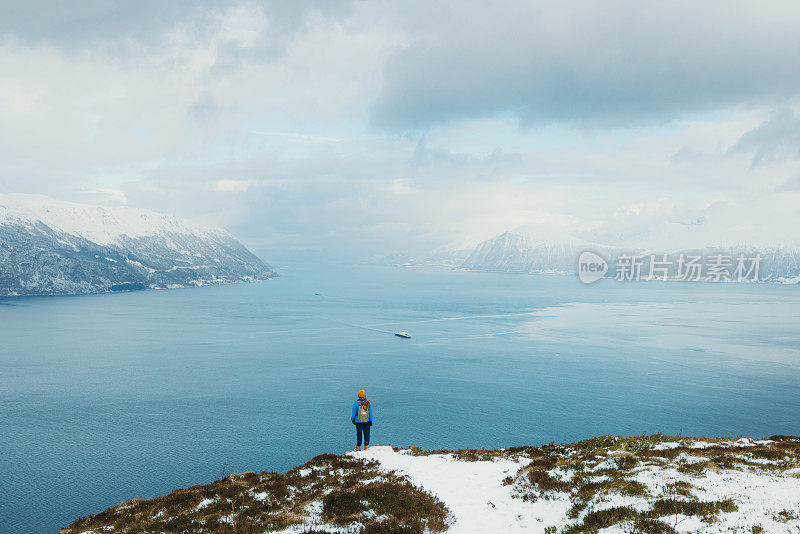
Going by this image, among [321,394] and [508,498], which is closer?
[508,498]

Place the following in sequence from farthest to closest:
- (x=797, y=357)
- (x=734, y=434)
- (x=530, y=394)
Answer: (x=797, y=357) → (x=530, y=394) → (x=734, y=434)

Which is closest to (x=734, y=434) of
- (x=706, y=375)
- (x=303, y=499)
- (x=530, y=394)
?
(x=530, y=394)

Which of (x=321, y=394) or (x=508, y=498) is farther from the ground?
(x=508, y=498)

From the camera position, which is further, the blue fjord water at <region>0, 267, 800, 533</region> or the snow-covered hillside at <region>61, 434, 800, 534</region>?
the blue fjord water at <region>0, 267, 800, 533</region>

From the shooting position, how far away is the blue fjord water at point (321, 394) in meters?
56.0

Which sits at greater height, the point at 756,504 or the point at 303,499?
the point at 756,504

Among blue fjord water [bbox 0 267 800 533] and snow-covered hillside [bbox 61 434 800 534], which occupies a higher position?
snow-covered hillside [bbox 61 434 800 534]

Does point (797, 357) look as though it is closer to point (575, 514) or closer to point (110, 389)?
point (575, 514)

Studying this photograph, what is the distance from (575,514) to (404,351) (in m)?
112

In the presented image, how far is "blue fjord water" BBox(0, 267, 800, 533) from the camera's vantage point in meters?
56.0

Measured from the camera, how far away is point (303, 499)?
16.8 meters

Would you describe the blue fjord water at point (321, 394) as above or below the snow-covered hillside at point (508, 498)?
below

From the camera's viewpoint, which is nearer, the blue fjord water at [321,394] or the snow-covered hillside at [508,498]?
the snow-covered hillside at [508,498]

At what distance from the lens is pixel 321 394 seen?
86.1 m
